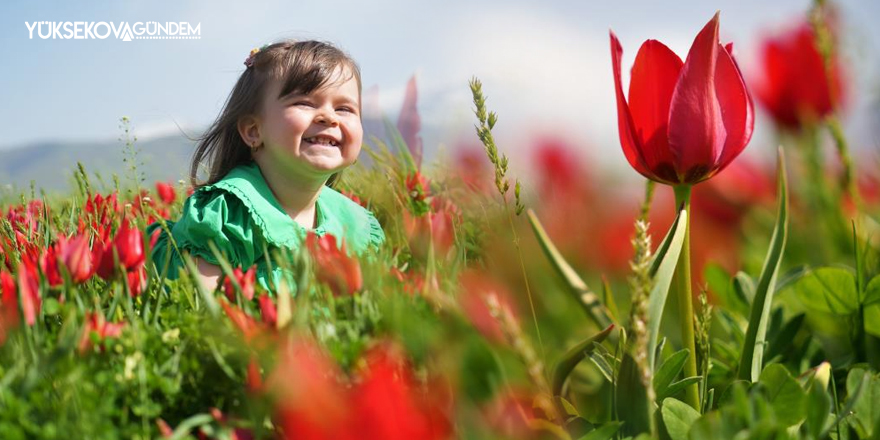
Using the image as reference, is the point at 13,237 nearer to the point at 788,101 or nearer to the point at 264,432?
the point at 264,432

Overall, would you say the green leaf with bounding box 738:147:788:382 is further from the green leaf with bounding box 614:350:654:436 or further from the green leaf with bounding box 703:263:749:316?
the green leaf with bounding box 703:263:749:316

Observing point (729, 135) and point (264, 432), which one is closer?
point (264, 432)

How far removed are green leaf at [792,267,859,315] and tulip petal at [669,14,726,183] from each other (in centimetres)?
39

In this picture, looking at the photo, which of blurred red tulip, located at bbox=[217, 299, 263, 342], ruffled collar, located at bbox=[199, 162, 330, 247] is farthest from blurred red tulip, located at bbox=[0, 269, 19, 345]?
ruffled collar, located at bbox=[199, 162, 330, 247]

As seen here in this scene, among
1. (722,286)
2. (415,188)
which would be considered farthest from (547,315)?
(415,188)

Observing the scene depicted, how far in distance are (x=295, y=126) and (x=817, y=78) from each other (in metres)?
1.35

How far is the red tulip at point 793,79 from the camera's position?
900 millimetres

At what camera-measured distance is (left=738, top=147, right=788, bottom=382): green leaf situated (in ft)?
3.16

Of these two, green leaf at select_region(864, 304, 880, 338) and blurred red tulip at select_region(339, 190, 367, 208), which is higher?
blurred red tulip at select_region(339, 190, 367, 208)

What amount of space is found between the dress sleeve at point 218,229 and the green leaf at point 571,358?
45.7 inches

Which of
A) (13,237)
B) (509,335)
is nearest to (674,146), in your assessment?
(509,335)

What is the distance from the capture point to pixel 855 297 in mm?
1225

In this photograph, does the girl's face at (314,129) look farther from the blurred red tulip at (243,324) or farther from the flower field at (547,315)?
the blurred red tulip at (243,324)

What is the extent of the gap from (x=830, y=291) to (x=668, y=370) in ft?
1.46
